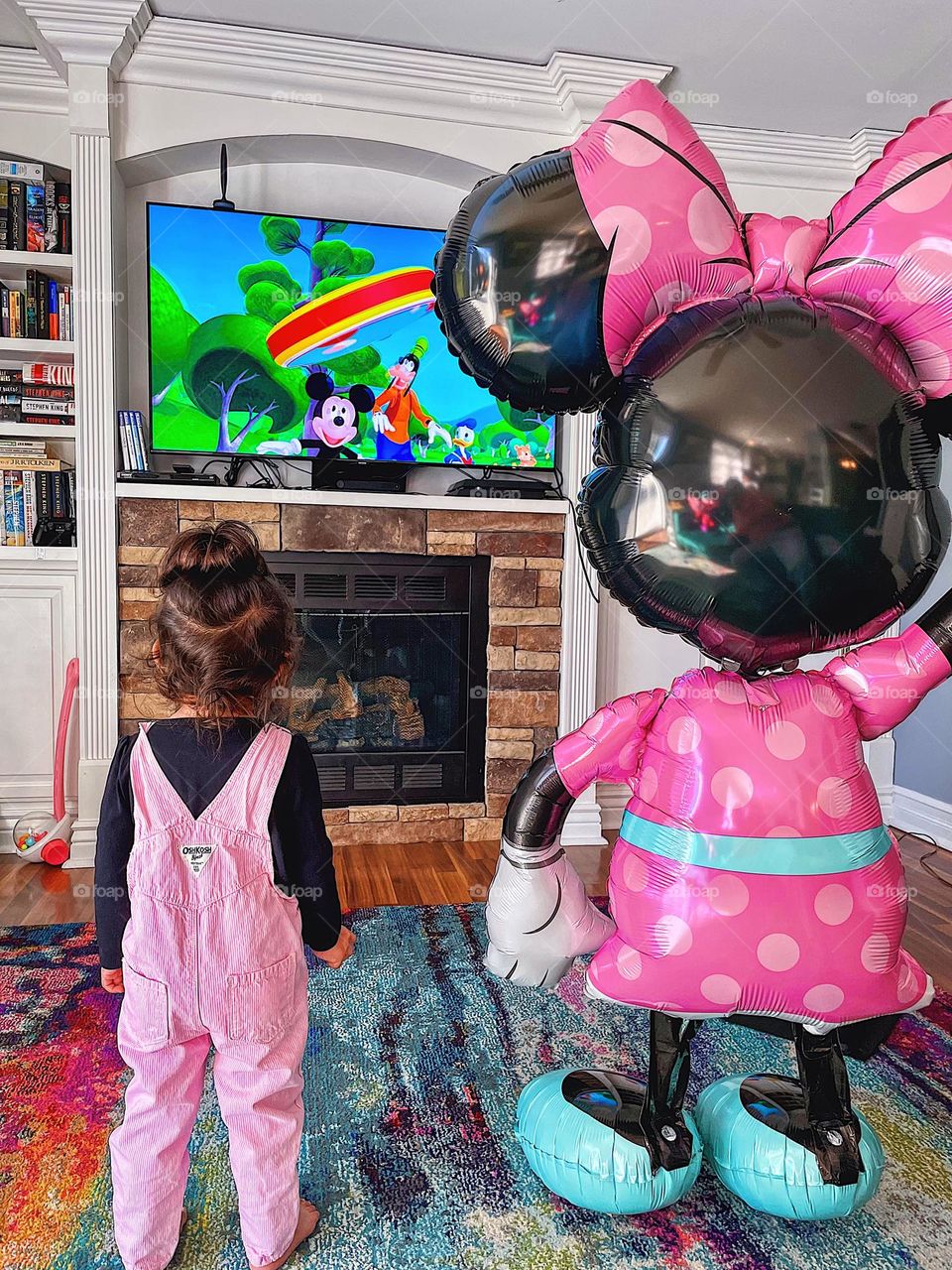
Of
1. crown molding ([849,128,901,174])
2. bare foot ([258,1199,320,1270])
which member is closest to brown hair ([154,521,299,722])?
bare foot ([258,1199,320,1270])

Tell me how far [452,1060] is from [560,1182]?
450 millimetres

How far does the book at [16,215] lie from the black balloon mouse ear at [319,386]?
0.94 m

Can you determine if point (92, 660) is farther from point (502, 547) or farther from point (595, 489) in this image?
point (595, 489)

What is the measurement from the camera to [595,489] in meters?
1.08

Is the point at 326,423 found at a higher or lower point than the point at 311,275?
lower

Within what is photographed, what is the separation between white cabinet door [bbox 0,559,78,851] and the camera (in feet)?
8.84

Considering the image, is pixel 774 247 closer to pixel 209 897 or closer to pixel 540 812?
pixel 540 812

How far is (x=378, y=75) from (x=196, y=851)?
2540 millimetres

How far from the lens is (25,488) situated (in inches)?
107

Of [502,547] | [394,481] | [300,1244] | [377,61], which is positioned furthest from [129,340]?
[300,1244]

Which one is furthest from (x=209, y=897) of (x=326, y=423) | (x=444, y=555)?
(x=326, y=423)

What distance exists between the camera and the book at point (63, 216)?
8.80 feet

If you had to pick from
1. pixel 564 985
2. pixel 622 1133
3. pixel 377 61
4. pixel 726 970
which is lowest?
pixel 564 985

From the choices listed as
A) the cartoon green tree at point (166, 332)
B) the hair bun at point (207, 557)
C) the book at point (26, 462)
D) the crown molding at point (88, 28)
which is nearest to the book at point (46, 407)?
the book at point (26, 462)
